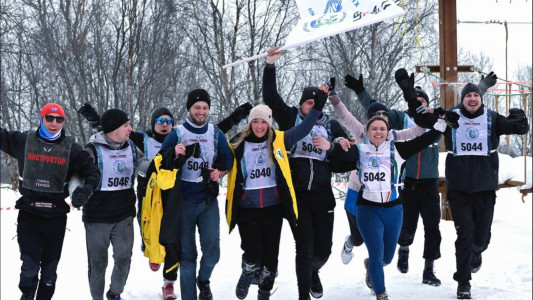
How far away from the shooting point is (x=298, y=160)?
578cm

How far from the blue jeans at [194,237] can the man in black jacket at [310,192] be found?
70 cm

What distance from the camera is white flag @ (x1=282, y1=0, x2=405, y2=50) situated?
212 inches

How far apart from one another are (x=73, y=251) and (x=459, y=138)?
17.9ft

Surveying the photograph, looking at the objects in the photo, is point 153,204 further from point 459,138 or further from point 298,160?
point 459,138

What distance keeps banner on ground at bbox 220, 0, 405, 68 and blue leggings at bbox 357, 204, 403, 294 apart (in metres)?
1.56

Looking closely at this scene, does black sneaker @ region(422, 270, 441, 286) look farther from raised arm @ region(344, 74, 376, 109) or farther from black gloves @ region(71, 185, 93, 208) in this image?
black gloves @ region(71, 185, 93, 208)

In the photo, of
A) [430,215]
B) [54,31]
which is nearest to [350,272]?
[430,215]

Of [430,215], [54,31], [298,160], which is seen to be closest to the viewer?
[298,160]

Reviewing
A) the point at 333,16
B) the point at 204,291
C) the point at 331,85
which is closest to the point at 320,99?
the point at 331,85

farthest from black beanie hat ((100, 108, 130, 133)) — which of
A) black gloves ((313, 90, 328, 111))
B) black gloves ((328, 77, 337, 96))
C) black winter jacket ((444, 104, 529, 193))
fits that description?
black winter jacket ((444, 104, 529, 193))

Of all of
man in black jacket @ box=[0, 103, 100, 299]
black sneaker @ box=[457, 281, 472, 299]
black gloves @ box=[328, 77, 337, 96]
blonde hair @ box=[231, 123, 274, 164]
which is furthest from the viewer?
black sneaker @ box=[457, 281, 472, 299]

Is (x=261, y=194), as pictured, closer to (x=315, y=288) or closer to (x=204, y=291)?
(x=204, y=291)

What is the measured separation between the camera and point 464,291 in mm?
5902

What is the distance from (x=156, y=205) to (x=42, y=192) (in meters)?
0.99
